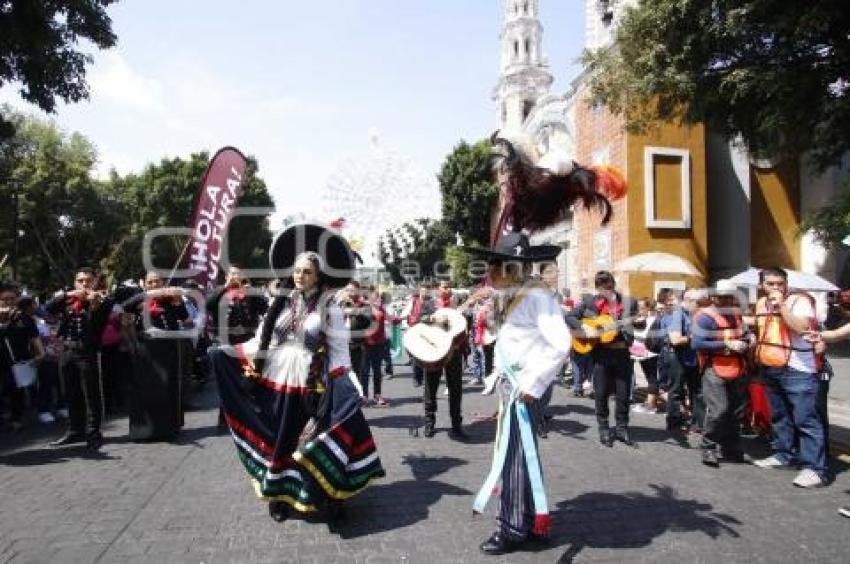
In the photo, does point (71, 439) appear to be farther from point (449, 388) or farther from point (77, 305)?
point (449, 388)

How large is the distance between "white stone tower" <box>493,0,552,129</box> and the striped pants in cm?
6599

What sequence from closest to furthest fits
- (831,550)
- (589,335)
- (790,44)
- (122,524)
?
1. (831,550)
2. (122,524)
3. (589,335)
4. (790,44)

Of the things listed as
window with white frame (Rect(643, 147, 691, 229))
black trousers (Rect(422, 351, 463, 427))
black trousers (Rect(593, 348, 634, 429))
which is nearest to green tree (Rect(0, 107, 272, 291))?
window with white frame (Rect(643, 147, 691, 229))

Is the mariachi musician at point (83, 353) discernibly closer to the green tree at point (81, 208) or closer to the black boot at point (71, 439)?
the black boot at point (71, 439)

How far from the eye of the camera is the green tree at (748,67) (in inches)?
460

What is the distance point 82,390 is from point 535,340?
17.2ft

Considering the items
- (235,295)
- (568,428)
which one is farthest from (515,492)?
(235,295)

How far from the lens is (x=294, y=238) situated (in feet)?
16.0

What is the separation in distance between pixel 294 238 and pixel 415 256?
53.5 metres

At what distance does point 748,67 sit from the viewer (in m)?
12.4

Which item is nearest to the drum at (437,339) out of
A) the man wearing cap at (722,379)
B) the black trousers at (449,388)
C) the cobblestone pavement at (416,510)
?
the black trousers at (449,388)

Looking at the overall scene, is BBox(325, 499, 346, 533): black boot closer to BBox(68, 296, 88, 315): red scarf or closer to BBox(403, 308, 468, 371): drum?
BBox(403, 308, 468, 371): drum

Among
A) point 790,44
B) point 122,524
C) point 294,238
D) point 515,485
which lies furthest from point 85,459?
point 790,44

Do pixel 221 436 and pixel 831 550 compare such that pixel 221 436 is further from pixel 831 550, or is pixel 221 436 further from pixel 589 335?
pixel 831 550
